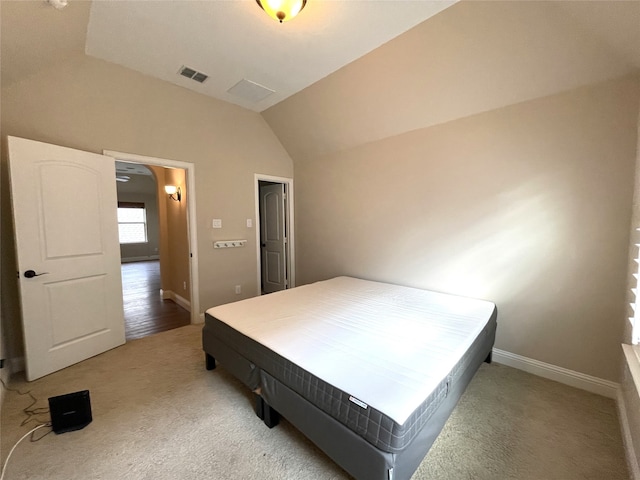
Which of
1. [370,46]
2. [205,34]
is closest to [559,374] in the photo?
[370,46]

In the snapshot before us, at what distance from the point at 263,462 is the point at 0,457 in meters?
1.48

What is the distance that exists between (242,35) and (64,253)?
2492 millimetres

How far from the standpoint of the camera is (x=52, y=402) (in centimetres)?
159

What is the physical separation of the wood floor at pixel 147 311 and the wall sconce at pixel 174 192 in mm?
1729

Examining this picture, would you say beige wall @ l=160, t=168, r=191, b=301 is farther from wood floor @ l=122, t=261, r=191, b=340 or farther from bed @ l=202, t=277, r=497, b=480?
bed @ l=202, t=277, r=497, b=480

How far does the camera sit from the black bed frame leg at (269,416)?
1644mm

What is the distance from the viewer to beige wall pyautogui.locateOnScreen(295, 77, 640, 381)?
1.90m

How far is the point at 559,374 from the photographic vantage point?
2129mm

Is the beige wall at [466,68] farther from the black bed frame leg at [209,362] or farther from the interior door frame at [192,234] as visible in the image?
the black bed frame leg at [209,362]

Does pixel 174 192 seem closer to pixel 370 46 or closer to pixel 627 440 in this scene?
pixel 370 46

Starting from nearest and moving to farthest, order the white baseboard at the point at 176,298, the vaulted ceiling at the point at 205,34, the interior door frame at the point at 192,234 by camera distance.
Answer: the vaulted ceiling at the point at 205,34 → the interior door frame at the point at 192,234 → the white baseboard at the point at 176,298

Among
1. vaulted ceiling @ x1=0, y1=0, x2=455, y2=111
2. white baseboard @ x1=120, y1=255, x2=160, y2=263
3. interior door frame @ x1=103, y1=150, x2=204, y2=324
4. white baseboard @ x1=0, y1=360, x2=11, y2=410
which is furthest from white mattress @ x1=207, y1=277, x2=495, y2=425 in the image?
white baseboard @ x1=120, y1=255, x2=160, y2=263

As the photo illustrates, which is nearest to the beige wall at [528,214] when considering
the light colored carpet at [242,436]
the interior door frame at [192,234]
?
the light colored carpet at [242,436]

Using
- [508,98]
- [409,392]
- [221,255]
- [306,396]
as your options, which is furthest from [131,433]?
[508,98]
